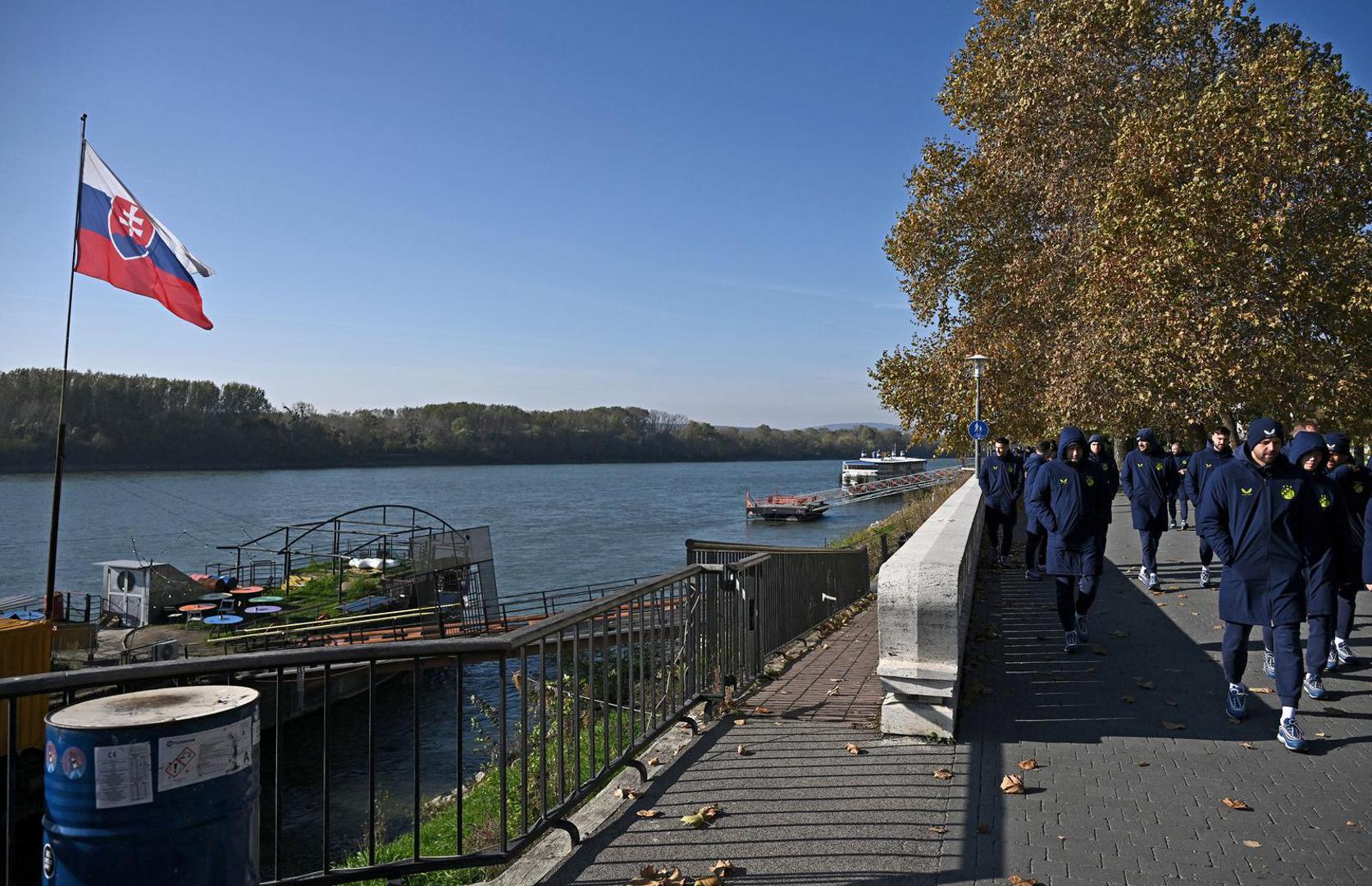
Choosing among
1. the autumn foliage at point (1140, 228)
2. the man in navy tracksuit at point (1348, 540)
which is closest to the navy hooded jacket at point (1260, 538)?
the man in navy tracksuit at point (1348, 540)

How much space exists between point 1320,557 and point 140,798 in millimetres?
6597

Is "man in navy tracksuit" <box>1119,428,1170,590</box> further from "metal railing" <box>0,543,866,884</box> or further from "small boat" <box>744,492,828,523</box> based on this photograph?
"small boat" <box>744,492,828,523</box>

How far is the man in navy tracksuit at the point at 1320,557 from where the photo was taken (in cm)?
615

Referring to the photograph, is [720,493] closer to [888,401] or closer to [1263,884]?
[888,401]

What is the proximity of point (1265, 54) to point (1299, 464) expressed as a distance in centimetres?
1575

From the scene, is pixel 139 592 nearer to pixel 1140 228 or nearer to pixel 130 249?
pixel 130 249

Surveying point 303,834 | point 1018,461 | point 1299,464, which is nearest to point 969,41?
point 1018,461

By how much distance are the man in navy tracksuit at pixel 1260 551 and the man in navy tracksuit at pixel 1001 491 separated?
301 inches

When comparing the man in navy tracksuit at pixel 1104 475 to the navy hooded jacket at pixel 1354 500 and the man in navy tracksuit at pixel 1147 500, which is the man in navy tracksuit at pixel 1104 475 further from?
the navy hooded jacket at pixel 1354 500

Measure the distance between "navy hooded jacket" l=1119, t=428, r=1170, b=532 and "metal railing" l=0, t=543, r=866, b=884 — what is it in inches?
150

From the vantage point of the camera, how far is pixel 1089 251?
20.2 meters

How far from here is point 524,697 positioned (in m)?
4.35

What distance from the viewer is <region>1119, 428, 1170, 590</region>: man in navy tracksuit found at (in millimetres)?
12117

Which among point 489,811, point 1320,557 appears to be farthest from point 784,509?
point 1320,557
